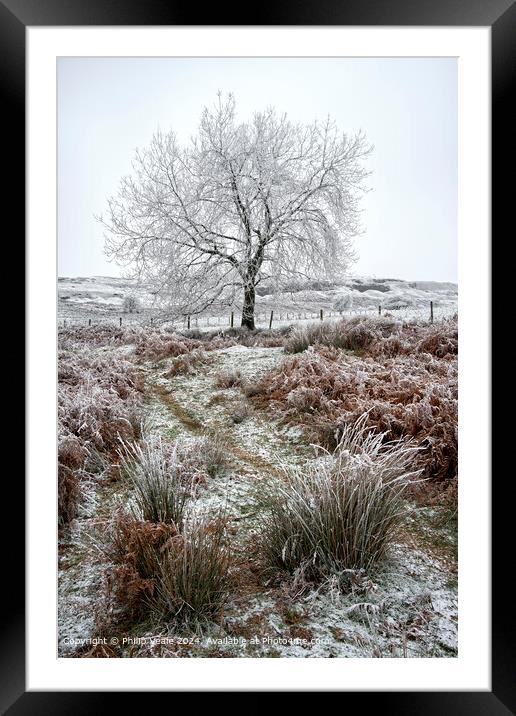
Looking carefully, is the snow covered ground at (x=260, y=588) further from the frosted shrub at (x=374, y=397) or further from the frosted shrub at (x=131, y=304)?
the frosted shrub at (x=131, y=304)

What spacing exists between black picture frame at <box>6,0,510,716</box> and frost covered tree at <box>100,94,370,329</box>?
40 cm

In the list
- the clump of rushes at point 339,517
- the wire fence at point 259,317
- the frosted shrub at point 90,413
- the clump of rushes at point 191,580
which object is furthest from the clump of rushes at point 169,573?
the wire fence at point 259,317

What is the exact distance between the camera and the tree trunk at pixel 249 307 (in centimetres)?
183

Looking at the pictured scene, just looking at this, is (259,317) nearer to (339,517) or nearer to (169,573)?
(339,517)

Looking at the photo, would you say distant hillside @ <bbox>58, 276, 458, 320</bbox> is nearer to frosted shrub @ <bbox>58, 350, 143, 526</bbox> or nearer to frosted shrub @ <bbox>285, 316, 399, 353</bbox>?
frosted shrub @ <bbox>285, 316, 399, 353</bbox>

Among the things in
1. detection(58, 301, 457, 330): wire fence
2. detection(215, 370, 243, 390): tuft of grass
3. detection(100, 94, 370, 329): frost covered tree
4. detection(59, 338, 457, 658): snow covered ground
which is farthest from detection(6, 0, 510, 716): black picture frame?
detection(215, 370, 243, 390): tuft of grass

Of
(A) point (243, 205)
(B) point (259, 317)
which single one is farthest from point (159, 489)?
(A) point (243, 205)

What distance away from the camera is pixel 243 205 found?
72.4 inches

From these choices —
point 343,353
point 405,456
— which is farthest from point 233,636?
point 343,353

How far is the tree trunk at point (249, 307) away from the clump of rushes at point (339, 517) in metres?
0.72

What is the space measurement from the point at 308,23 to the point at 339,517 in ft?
6.67
